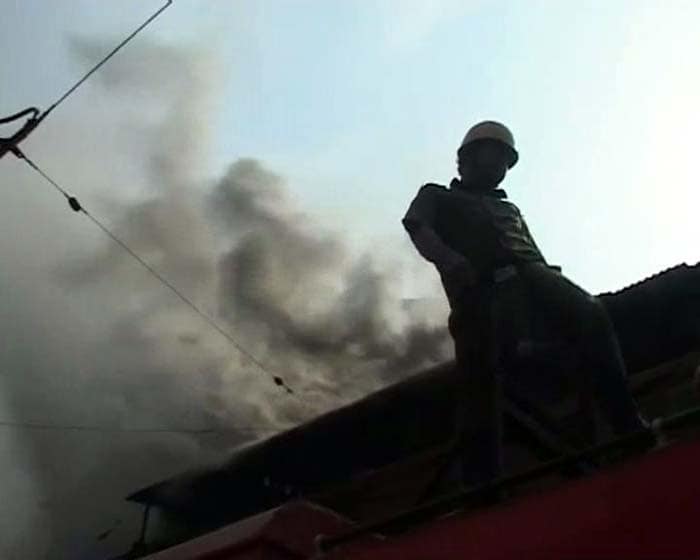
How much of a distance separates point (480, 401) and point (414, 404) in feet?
20.0

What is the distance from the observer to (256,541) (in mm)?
3727

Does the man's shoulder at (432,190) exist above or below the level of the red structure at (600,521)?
above

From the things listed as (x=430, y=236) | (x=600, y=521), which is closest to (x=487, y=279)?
(x=430, y=236)

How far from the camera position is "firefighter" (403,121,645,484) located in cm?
454

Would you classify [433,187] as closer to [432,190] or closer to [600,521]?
[432,190]

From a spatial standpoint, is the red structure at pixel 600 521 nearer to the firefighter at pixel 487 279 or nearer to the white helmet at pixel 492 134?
the firefighter at pixel 487 279

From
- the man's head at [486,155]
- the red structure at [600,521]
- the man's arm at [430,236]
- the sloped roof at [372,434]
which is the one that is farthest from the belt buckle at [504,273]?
the sloped roof at [372,434]

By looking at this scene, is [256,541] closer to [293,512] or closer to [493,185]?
[293,512]

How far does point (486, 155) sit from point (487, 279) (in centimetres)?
62

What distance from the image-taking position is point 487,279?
483 cm

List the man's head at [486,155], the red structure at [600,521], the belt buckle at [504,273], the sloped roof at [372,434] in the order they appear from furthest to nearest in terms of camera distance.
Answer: the sloped roof at [372,434] → the man's head at [486,155] → the belt buckle at [504,273] → the red structure at [600,521]

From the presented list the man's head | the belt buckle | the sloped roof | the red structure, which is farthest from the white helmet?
the sloped roof

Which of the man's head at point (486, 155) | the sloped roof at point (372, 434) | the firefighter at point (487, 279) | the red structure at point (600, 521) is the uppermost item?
the sloped roof at point (372, 434)

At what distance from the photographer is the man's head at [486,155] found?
5.07m
